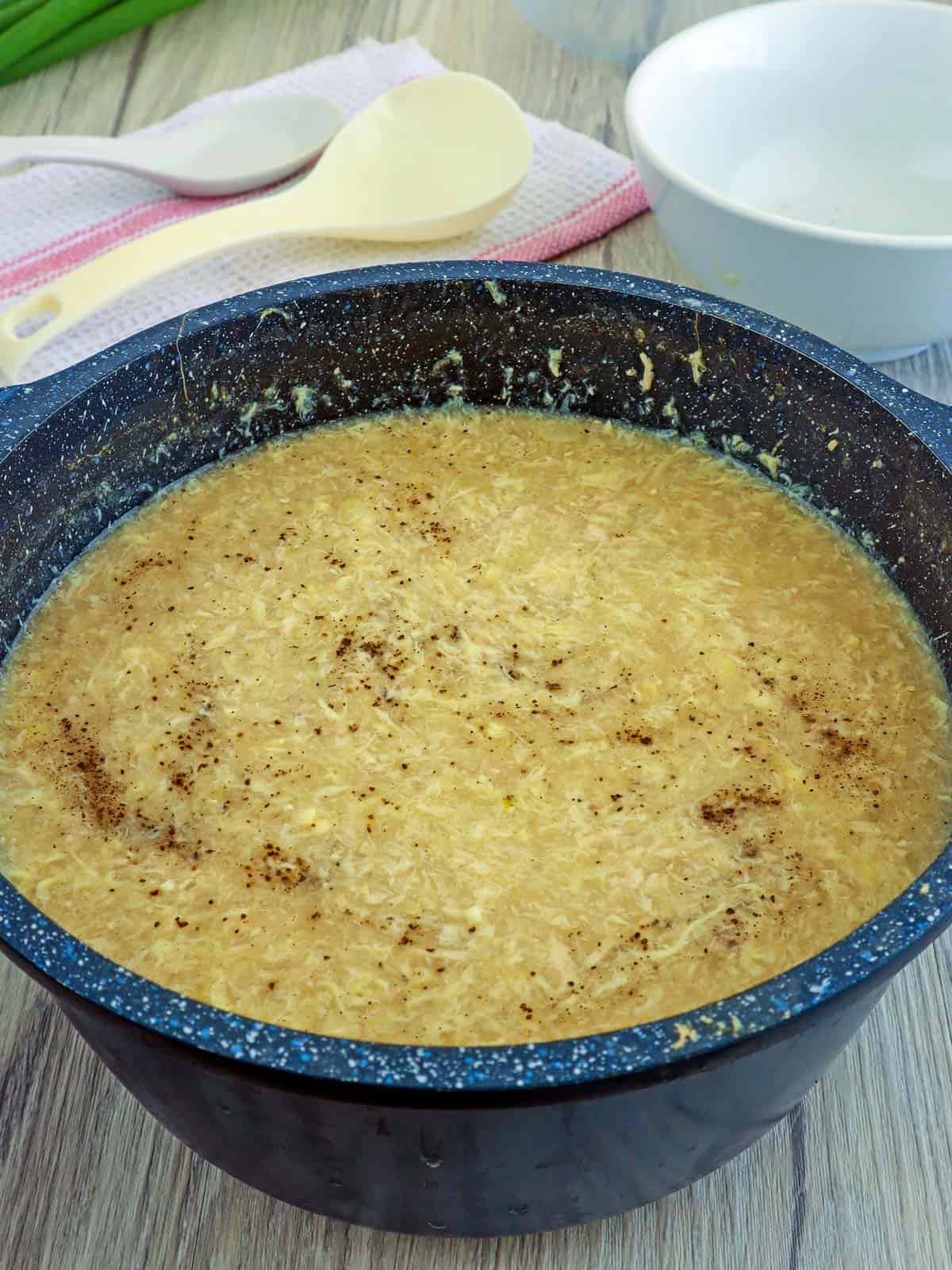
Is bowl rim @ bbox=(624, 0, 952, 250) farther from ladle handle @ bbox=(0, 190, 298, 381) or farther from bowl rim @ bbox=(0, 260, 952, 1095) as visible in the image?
bowl rim @ bbox=(0, 260, 952, 1095)

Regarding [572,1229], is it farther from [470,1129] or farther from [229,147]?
[229,147]

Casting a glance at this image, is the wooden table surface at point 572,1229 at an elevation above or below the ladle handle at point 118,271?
below

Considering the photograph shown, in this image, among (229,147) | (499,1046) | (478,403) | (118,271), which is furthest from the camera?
(229,147)

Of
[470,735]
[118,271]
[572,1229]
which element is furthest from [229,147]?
[572,1229]

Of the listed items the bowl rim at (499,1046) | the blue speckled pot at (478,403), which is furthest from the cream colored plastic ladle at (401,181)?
the bowl rim at (499,1046)

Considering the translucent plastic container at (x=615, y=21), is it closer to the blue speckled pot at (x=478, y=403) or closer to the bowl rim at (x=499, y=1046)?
the blue speckled pot at (x=478, y=403)

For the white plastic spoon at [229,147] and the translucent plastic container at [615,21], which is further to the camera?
the translucent plastic container at [615,21]

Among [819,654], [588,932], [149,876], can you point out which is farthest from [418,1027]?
[819,654]
